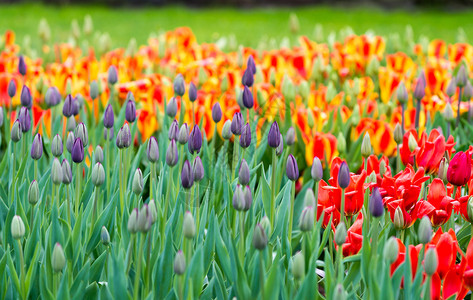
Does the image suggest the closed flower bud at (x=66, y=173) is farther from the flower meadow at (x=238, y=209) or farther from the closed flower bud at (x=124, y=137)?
the closed flower bud at (x=124, y=137)

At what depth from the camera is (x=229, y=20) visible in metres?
10.2

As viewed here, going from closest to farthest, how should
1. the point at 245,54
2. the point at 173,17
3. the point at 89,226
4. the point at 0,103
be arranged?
the point at 89,226
the point at 0,103
the point at 245,54
the point at 173,17

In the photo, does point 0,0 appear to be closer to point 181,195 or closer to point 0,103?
point 0,103

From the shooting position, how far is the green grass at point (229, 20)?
848cm

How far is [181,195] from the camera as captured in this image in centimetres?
179

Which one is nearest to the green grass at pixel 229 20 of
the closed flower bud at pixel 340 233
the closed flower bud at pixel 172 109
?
the closed flower bud at pixel 172 109

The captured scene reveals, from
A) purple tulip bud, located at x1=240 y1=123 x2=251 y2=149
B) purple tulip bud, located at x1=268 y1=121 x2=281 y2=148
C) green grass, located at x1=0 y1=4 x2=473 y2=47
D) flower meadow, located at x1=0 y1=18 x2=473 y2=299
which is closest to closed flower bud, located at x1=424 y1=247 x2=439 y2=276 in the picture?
flower meadow, located at x1=0 y1=18 x2=473 y2=299

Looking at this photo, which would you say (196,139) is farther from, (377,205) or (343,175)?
(377,205)

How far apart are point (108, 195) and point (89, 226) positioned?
0.68ft

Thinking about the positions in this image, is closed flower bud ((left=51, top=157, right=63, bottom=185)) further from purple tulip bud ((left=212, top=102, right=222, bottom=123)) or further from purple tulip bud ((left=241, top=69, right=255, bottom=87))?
purple tulip bud ((left=241, top=69, right=255, bottom=87))

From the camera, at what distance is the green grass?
848 cm

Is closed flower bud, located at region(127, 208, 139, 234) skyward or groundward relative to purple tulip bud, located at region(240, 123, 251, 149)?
groundward

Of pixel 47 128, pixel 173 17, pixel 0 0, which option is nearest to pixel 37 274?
pixel 47 128

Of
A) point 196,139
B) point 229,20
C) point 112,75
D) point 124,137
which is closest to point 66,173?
point 124,137
